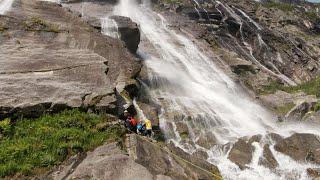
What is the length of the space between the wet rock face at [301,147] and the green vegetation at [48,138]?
9.63 metres

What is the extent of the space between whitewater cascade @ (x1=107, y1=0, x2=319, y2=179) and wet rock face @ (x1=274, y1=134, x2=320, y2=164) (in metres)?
0.43

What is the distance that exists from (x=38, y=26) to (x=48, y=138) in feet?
38.6

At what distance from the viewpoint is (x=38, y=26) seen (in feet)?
87.2

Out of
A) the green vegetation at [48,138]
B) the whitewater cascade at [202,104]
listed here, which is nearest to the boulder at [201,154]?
the whitewater cascade at [202,104]

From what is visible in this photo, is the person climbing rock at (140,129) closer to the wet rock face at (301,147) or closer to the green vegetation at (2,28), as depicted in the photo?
the wet rock face at (301,147)

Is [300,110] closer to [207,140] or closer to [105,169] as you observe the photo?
[207,140]

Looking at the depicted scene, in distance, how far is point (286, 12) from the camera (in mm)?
74000

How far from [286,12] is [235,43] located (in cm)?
2606

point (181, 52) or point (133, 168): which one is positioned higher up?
point (133, 168)

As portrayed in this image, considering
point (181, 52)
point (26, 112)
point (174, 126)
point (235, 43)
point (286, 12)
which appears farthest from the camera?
point (286, 12)

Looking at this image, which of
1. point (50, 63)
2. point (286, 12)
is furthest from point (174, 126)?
point (286, 12)

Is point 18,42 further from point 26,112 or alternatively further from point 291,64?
point 291,64

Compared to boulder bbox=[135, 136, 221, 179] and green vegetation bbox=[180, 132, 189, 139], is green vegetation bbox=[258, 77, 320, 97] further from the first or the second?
boulder bbox=[135, 136, 221, 179]

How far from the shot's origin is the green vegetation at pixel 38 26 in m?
26.2
